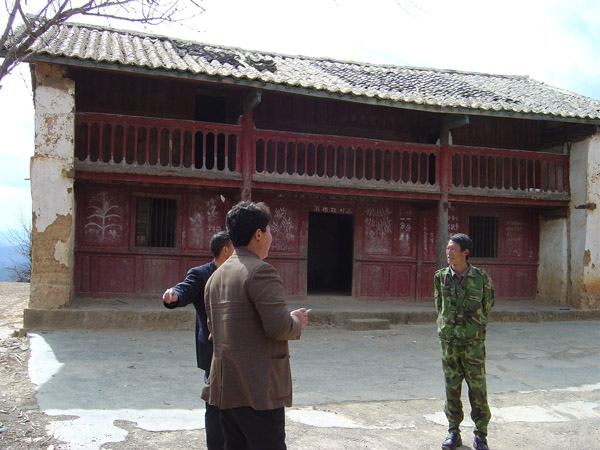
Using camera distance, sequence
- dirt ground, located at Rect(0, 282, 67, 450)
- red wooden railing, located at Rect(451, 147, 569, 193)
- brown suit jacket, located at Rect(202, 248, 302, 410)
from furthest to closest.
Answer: red wooden railing, located at Rect(451, 147, 569, 193)
dirt ground, located at Rect(0, 282, 67, 450)
brown suit jacket, located at Rect(202, 248, 302, 410)

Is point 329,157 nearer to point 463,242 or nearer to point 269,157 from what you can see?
point 269,157

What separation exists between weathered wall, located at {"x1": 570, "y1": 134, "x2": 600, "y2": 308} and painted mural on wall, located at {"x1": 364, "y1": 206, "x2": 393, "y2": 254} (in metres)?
4.06

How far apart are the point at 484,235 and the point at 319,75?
5515mm

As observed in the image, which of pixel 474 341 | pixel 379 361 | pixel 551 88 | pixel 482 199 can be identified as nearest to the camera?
pixel 474 341

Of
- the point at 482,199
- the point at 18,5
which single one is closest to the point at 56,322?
the point at 18,5

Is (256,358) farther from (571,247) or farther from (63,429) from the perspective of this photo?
(571,247)

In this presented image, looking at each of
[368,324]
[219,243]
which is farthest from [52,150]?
[219,243]

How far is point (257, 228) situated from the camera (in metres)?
2.70

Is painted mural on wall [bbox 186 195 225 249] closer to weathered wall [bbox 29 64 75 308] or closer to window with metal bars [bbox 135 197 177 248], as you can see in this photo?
window with metal bars [bbox 135 197 177 248]

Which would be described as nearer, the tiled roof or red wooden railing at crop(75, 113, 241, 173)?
the tiled roof

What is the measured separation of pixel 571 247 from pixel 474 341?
31.4ft

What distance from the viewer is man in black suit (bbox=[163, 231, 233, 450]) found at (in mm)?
3370

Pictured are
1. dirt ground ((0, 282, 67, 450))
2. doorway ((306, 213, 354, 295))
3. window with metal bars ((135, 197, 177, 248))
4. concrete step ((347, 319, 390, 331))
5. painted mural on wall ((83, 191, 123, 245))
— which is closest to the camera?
dirt ground ((0, 282, 67, 450))

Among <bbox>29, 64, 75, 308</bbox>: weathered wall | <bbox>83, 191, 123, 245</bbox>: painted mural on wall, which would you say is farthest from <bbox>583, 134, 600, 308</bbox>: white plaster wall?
<bbox>29, 64, 75, 308</bbox>: weathered wall
